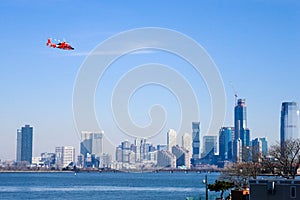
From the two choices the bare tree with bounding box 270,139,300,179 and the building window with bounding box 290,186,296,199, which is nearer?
the building window with bounding box 290,186,296,199

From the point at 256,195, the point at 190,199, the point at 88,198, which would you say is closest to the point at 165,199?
the point at 88,198

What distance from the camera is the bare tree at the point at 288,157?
3041 inches

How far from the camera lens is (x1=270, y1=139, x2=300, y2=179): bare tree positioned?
77.2m

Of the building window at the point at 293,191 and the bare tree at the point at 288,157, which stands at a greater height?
the bare tree at the point at 288,157

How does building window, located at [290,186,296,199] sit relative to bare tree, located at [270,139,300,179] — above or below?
below

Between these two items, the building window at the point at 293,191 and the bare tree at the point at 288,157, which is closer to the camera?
the building window at the point at 293,191

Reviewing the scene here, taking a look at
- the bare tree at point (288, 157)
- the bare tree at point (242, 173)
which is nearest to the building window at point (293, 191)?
the bare tree at point (242, 173)

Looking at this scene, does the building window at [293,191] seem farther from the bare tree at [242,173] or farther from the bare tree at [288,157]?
the bare tree at [288,157]

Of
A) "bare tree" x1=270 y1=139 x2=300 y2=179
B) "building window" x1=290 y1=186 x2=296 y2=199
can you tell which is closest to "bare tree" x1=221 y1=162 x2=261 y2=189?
"bare tree" x1=270 y1=139 x2=300 y2=179

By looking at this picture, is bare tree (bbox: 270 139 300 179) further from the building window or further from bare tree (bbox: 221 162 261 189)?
the building window

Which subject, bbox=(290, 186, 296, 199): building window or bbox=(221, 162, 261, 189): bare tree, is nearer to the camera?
bbox=(290, 186, 296, 199): building window

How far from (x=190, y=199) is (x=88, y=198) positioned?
46999 mm

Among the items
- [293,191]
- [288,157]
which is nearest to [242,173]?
[288,157]

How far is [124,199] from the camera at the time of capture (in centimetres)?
Result: 9781
